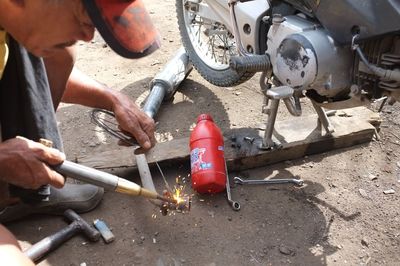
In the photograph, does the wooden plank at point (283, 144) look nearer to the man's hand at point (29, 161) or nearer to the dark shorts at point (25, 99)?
the dark shorts at point (25, 99)

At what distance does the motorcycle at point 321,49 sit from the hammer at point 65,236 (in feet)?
3.55

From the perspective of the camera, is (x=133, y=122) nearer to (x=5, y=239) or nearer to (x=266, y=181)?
(x=5, y=239)

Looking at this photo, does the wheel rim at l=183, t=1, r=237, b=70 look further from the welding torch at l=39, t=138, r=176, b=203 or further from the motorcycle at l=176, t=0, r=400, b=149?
the welding torch at l=39, t=138, r=176, b=203

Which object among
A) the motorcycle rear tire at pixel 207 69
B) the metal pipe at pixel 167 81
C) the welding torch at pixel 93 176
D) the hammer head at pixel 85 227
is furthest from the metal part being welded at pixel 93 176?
the motorcycle rear tire at pixel 207 69

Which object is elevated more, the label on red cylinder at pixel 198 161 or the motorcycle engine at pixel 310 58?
the motorcycle engine at pixel 310 58

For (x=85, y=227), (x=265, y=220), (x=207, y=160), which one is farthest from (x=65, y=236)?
(x=265, y=220)

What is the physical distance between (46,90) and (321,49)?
125 centimetres

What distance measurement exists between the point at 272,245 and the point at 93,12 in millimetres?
1495

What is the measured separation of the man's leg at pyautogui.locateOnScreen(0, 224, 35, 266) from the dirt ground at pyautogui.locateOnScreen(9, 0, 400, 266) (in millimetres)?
600

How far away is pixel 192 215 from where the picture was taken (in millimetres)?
2443

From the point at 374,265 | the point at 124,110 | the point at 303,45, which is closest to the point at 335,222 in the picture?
the point at 374,265

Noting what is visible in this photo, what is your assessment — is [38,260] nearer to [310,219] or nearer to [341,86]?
[310,219]

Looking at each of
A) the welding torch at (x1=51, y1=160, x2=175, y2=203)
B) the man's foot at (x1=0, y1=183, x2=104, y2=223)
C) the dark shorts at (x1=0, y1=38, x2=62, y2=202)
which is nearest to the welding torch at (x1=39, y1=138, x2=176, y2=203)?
the welding torch at (x1=51, y1=160, x2=175, y2=203)

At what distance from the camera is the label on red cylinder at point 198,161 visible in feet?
8.00
